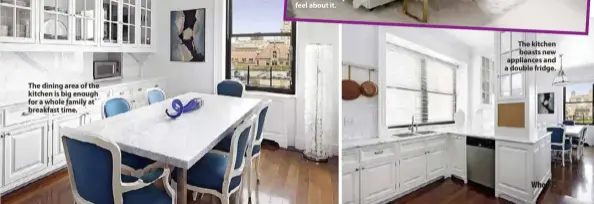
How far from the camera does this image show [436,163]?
103 cm

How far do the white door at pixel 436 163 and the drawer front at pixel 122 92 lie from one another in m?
0.84

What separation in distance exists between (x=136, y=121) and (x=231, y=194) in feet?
1.27

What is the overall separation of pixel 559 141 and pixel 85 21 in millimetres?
1299

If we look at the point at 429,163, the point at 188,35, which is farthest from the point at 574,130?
the point at 188,35

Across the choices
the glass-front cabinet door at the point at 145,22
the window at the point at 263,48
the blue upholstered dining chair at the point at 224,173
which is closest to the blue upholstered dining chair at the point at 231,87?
the window at the point at 263,48

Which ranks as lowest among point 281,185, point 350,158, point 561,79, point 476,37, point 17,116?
point 281,185

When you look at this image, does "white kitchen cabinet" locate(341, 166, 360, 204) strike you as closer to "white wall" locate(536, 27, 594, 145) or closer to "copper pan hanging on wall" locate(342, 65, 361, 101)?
"copper pan hanging on wall" locate(342, 65, 361, 101)

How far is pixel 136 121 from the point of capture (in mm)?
1185

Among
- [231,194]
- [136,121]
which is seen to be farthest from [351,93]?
[136,121]

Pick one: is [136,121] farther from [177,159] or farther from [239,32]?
[239,32]

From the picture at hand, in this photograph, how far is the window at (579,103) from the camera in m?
1.03

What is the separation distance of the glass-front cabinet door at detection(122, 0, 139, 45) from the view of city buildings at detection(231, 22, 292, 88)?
0.27 meters

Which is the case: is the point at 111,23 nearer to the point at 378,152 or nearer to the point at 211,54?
the point at 211,54

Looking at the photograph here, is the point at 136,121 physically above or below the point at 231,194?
above
